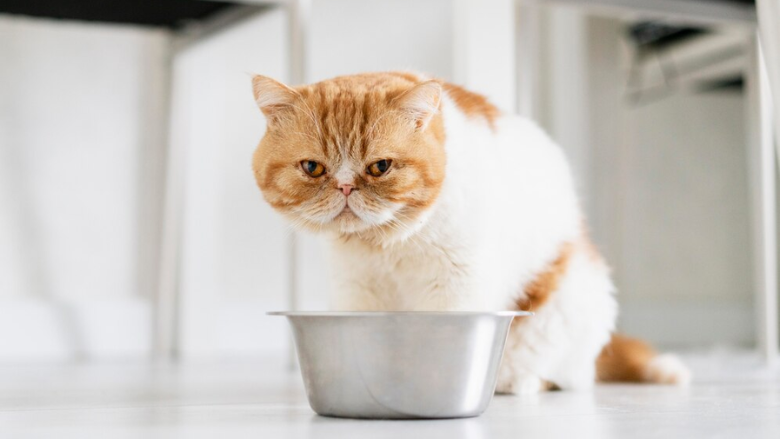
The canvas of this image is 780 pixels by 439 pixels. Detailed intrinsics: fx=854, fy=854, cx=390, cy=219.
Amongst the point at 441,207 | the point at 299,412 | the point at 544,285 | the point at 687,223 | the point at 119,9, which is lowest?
the point at 299,412

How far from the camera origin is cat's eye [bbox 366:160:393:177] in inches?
42.5

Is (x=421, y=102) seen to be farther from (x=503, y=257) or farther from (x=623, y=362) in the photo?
(x=623, y=362)

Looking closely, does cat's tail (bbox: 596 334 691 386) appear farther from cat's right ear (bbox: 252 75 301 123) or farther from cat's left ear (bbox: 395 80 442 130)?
cat's right ear (bbox: 252 75 301 123)

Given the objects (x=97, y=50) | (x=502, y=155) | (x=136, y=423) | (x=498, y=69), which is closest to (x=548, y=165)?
(x=502, y=155)

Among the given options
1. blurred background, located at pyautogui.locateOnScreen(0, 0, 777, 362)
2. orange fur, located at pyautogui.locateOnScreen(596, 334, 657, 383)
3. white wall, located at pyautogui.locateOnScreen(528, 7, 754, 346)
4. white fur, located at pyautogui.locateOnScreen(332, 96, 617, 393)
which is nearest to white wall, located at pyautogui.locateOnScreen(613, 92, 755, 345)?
white wall, located at pyautogui.locateOnScreen(528, 7, 754, 346)

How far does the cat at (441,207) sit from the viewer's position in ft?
3.56

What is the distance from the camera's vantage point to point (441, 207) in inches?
44.9

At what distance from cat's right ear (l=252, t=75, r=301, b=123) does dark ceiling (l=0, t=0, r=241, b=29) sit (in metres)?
1.09

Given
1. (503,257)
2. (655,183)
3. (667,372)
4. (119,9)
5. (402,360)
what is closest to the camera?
(402,360)

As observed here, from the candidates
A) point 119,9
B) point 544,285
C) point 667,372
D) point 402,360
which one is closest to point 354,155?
point 402,360

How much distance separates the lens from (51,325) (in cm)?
237

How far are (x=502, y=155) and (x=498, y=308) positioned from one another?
225 millimetres

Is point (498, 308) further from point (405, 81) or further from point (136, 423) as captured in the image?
point (136, 423)

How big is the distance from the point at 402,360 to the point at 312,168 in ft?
0.95
